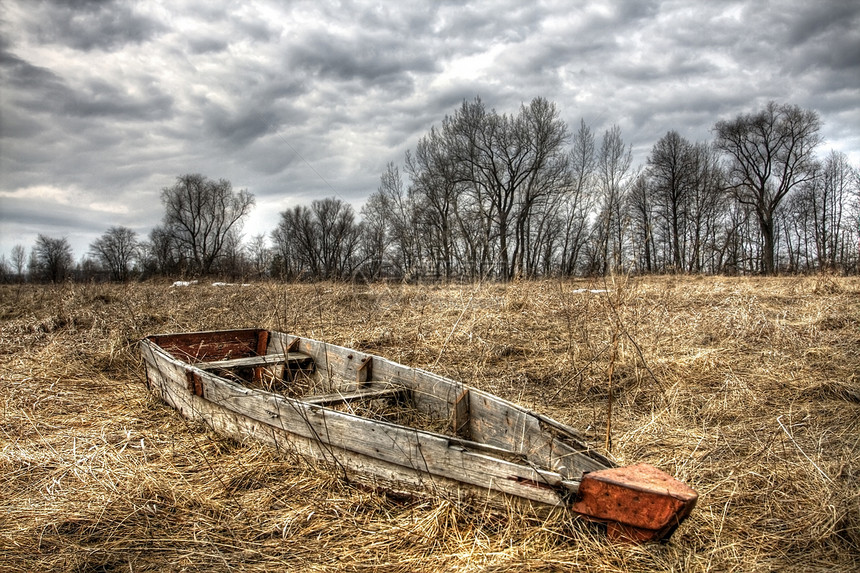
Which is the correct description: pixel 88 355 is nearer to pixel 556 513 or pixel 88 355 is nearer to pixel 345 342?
pixel 345 342

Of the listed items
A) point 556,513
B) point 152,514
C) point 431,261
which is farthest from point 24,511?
point 431,261

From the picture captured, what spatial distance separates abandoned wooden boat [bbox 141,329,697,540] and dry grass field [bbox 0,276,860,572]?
13 cm

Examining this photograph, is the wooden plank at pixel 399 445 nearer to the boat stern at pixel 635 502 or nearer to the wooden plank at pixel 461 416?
the boat stern at pixel 635 502

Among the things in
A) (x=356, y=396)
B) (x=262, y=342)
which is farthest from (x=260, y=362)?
(x=356, y=396)

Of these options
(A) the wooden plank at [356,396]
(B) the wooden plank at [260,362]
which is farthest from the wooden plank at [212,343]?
(A) the wooden plank at [356,396]

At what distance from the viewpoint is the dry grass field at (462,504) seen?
2.38 metres

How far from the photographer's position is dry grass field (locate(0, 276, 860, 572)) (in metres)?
2.38

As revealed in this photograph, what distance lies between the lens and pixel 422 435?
2621mm

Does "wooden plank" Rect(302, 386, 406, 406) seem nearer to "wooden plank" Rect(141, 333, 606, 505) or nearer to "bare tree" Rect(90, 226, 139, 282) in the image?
"wooden plank" Rect(141, 333, 606, 505)

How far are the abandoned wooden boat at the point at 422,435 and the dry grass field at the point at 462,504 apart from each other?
0.44 ft

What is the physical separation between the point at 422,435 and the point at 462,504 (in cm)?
40

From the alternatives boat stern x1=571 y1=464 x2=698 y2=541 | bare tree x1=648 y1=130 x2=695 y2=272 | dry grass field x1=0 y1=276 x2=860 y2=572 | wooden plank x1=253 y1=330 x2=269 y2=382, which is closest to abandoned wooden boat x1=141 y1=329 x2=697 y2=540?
boat stern x1=571 y1=464 x2=698 y2=541

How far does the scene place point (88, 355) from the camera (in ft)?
20.7

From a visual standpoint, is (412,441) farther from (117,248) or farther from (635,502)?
(117,248)
